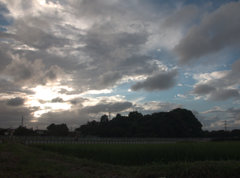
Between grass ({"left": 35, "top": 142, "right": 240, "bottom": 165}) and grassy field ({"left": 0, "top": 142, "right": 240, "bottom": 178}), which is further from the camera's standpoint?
grass ({"left": 35, "top": 142, "right": 240, "bottom": 165})

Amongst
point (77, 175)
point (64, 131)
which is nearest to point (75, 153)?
point (77, 175)

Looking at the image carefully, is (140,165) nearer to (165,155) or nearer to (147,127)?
(165,155)

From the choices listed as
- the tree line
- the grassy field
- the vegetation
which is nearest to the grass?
the grassy field

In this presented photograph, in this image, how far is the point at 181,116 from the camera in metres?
81.4

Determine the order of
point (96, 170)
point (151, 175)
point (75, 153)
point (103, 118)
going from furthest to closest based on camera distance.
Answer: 1. point (103, 118)
2. point (75, 153)
3. point (96, 170)
4. point (151, 175)

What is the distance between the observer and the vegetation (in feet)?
242

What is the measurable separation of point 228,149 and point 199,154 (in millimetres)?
1844

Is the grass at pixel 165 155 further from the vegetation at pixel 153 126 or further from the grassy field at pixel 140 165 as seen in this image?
the vegetation at pixel 153 126

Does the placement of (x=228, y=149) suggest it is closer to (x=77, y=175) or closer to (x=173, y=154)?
(x=173, y=154)

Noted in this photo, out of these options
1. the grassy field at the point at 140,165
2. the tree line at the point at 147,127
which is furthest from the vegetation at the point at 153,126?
the grassy field at the point at 140,165

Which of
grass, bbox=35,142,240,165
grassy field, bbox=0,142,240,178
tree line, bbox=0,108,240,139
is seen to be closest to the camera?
grassy field, bbox=0,142,240,178

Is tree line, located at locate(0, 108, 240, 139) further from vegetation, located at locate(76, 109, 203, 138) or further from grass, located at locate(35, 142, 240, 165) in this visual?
grass, located at locate(35, 142, 240, 165)

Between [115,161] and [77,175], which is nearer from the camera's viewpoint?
[77,175]

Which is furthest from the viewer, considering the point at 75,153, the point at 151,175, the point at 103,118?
the point at 103,118
